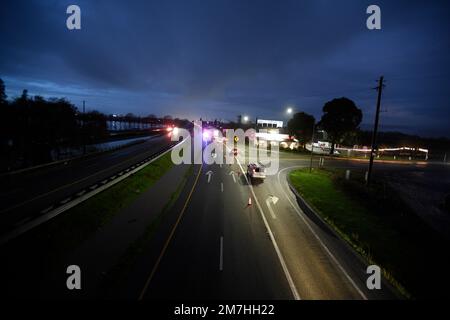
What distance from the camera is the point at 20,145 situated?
33.8 m

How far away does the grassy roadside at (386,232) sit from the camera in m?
12.0

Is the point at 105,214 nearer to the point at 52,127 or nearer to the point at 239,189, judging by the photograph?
the point at 239,189

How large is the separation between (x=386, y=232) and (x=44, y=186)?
98.2ft

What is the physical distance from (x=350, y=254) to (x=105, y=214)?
1754 cm

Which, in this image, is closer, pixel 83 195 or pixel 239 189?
pixel 83 195

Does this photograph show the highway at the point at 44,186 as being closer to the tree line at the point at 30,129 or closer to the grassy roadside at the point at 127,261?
the grassy roadside at the point at 127,261

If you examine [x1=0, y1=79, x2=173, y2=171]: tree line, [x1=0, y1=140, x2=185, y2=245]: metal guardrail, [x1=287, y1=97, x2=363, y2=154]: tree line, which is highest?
[x1=287, y1=97, x2=363, y2=154]: tree line

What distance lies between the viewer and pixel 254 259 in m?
13.0

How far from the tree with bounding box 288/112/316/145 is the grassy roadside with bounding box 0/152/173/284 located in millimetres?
57044

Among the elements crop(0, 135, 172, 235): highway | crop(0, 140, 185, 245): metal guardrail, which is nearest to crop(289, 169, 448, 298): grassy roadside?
crop(0, 140, 185, 245): metal guardrail

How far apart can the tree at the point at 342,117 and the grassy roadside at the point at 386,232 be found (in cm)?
3032

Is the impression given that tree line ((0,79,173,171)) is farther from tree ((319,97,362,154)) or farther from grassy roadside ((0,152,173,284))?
tree ((319,97,362,154))

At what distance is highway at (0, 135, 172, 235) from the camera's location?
15.8m
